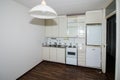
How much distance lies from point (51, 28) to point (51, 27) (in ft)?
0.18

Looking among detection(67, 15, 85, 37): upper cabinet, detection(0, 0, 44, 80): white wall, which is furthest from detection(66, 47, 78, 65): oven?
detection(0, 0, 44, 80): white wall

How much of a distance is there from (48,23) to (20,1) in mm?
1984

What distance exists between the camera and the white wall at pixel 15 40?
2.05 m

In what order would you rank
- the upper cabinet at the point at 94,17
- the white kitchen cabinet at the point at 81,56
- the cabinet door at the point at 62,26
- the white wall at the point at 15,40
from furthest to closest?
the cabinet door at the point at 62,26 < the white kitchen cabinet at the point at 81,56 < the upper cabinet at the point at 94,17 < the white wall at the point at 15,40

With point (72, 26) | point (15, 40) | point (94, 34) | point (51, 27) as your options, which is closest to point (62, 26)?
point (72, 26)

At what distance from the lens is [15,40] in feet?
7.97

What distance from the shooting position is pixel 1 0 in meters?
1.98

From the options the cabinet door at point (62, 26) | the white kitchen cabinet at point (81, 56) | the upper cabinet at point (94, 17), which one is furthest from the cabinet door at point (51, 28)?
the upper cabinet at point (94, 17)

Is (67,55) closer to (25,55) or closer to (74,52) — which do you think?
(74,52)

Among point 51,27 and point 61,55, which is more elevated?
point 51,27

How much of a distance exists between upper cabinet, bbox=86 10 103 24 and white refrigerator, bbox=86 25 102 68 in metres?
0.20

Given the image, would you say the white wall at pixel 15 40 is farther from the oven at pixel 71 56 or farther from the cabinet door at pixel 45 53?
the oven at pixel 71 56

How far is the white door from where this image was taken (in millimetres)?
3265

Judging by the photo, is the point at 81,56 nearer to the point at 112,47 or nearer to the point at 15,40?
the point at 112,47
